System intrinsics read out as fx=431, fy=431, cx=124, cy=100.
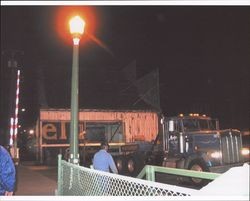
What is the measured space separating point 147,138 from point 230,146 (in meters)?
14.2

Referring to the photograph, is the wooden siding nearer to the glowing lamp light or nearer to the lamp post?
the lamp post

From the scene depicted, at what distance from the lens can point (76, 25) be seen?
9109 millimetres

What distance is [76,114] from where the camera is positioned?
358 inches

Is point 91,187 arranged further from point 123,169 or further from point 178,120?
point 123,169

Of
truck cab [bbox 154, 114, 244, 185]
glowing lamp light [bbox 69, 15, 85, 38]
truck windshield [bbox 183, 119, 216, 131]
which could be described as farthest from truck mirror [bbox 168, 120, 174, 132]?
glowing lamp light [bbox 69, 15, 85, 38]

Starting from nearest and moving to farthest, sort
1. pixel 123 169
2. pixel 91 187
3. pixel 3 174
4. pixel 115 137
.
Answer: pixel 3 174, pixel 91 187, pixel 123 169, pixel 115 137

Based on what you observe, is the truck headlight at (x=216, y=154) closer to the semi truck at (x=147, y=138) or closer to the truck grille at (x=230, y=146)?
the semi truck at (x=147, y=138)

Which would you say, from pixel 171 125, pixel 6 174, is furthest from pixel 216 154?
pixel 6 174

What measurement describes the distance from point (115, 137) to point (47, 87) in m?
6.73

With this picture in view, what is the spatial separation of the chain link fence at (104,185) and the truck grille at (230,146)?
732 centimetres

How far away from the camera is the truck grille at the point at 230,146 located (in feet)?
48.0

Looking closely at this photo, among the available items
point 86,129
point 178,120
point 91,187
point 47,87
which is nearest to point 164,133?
point 178,120

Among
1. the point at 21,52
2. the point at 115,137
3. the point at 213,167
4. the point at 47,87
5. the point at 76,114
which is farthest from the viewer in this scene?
the point at 47,87

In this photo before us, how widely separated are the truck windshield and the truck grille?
3.93 feet
